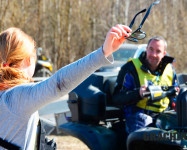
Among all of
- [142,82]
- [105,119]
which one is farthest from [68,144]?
[142,82]

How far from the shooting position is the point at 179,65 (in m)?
19.9

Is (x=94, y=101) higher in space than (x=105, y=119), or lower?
A: higher

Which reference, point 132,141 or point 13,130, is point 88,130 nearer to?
point 132,141

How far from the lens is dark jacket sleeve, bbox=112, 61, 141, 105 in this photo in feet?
11.6

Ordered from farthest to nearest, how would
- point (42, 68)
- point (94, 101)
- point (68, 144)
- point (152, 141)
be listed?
1. point (42, 68)
2. point (68, 144)
3. point (94, 101)
4. point (152, 141)

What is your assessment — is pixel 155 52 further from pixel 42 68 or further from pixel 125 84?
pixel 42 68

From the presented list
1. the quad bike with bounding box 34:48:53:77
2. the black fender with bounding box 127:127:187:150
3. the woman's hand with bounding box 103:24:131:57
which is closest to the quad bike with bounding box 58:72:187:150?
the black fender with bounding box 127:127:187:150

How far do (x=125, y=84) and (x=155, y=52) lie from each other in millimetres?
520

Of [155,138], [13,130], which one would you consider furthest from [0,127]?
[155,138]

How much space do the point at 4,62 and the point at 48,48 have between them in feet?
64.1

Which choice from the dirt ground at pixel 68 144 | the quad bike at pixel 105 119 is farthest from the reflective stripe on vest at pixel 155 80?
the dirt ground at pixel 68 144

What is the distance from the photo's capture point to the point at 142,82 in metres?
3.58

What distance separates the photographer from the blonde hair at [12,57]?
1513 millimetres

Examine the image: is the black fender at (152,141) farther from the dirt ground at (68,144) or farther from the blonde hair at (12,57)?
the dirt ground at (68,144)
